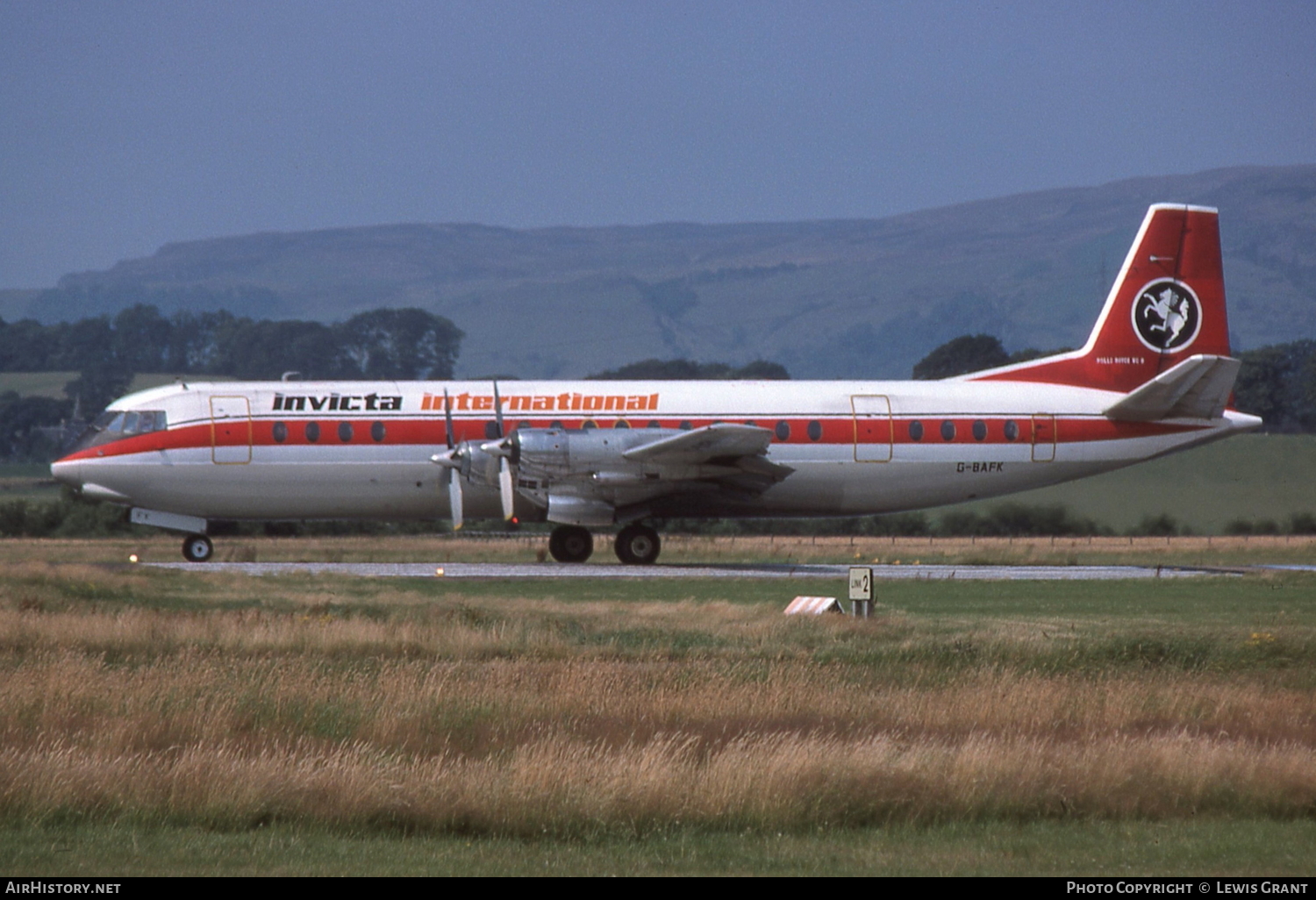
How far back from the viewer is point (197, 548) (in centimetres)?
3747

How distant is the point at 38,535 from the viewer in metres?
57.1

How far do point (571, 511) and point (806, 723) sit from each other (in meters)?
19.6

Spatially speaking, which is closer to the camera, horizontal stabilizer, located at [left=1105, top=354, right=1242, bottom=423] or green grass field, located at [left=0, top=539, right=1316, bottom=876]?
green grass field, located at [left=0, top=539, right=1316, bottom=876]

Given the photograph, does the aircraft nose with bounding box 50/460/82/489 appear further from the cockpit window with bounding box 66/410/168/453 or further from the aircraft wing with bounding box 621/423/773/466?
the aircraft wing with bounding box 621/423/773/466

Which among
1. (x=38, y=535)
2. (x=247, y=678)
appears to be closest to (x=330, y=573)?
(x=247, y=678)

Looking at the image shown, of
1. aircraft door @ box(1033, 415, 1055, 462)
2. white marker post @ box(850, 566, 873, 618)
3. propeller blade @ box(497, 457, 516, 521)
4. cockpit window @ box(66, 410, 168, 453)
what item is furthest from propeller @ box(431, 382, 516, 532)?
aircraft door @ box(1033, 415, 1055, 462)

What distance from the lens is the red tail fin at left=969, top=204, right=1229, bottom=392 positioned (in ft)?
126

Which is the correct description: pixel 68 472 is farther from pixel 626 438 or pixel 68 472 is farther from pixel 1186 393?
pixel 1186 393

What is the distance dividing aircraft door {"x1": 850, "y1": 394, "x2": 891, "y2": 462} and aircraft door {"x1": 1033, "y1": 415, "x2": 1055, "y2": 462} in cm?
386

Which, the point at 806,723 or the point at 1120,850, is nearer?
the point at 1120,850

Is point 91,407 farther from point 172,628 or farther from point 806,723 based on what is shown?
point 806,723

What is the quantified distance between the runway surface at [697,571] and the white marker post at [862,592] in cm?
896

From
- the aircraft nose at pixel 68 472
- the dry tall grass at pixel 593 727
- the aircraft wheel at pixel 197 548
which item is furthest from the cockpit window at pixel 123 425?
the dry tall grass at pixel 593 727

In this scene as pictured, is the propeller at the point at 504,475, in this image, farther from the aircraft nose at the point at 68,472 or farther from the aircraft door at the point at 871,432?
the aircraft nose at the point at 68,472
